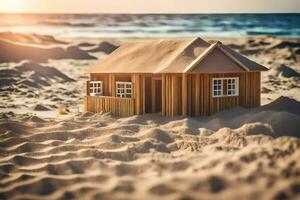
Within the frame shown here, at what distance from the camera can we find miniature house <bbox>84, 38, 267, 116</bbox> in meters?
18.7

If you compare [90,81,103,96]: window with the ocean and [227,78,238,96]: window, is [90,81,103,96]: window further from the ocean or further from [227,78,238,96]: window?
the ocean

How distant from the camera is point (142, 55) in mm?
21250

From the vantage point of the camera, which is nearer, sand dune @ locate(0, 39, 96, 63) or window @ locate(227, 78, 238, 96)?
window @ locate(227, 78, 238, 96)

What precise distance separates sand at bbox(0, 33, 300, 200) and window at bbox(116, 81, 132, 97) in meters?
1.51

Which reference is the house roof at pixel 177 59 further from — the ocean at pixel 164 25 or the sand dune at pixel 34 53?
the ocean at pixel 164 25

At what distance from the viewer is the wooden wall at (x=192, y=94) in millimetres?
18719

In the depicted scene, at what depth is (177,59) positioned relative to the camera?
1928 cm

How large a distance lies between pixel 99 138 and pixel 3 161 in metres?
3.38

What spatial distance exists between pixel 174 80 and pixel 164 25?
79607 millimetres

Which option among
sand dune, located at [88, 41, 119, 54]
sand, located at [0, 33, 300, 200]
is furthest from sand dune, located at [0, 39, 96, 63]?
sand, located at [0, 33, 300, 200]

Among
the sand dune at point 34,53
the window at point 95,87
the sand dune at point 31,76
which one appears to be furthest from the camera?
the sand dune at point 34,53

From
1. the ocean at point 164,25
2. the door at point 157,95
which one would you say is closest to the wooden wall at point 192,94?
the door at point 157,95

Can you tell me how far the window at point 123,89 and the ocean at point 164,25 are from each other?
56.1 m

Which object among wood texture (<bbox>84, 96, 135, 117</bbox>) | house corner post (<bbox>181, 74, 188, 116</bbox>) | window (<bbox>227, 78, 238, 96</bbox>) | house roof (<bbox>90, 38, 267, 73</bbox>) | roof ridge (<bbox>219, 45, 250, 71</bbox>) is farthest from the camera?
wood texture (<bbox>84, 96, 135, 117</bbox>)
